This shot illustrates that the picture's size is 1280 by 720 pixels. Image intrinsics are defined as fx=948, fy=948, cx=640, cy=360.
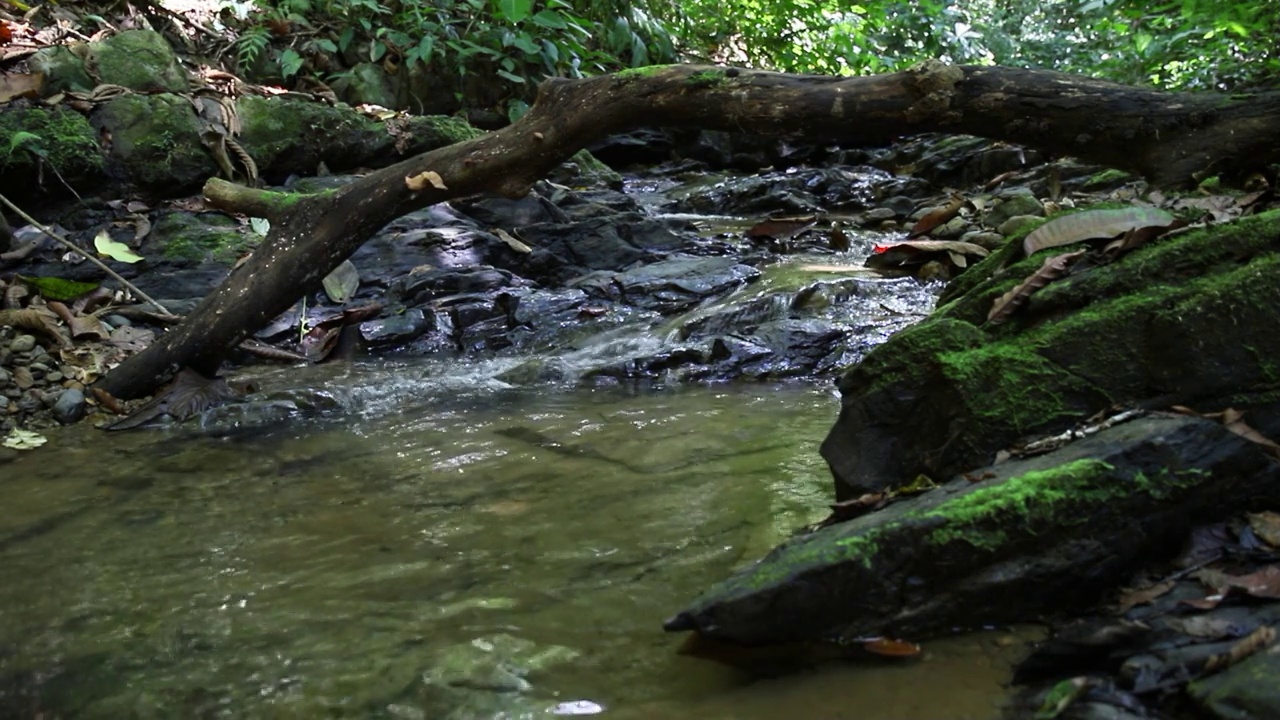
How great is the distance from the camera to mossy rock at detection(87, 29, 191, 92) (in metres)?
7.85

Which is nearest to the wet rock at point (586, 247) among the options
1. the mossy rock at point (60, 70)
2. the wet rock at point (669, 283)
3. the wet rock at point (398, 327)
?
the wet rock at point (669, 283)

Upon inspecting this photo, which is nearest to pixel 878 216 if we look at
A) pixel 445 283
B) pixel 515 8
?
pixel 515 8

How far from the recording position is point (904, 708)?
69.5 inches

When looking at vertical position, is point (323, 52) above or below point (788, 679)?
above

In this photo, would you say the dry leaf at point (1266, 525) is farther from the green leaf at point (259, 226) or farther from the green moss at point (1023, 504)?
the green leaf at point (259, 226)

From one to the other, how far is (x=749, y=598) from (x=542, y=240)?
5.72 m

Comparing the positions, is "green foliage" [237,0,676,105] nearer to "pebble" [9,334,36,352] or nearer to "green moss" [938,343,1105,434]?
"pebble" [9,334,36,352]

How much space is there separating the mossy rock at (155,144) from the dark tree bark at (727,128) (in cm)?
252

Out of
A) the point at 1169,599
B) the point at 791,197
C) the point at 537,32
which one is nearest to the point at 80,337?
the point at 1169,599

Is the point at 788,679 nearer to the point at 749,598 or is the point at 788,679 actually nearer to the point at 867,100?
the point at 749,598

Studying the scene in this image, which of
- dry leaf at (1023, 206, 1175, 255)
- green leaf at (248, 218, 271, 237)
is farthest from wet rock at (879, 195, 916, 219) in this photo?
dry leaf at (1023, 206, 1175, 255)

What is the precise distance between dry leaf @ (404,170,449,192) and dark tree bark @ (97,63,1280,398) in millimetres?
18

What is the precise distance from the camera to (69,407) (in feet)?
15.5

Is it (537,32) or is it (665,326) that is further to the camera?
(537,32)
